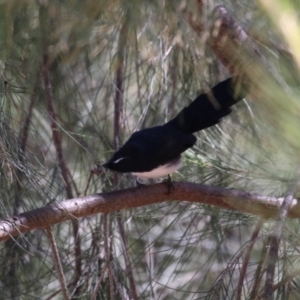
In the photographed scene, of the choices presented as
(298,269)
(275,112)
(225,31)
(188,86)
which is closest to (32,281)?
(188,86)

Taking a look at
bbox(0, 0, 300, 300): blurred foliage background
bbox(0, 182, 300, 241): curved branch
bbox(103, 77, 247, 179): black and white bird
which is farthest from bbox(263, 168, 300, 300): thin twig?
bbox(103, 77, 247, 179): black and white bird

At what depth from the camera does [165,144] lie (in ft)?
5.17

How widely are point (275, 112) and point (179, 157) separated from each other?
0.84 meters

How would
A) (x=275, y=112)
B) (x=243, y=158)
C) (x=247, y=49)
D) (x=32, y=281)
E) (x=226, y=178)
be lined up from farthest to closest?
(x=32, y=281), (x=226, y=178), (x=243, y=158), (x=247, y=49), (x=275, y=112)

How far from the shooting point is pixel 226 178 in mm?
1673

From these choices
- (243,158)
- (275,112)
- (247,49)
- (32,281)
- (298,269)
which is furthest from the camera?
(32,281)

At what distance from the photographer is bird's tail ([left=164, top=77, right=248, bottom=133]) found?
54.8 inches

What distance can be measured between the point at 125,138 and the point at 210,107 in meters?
0.47

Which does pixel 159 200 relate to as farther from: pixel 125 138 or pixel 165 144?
pixel 125 138

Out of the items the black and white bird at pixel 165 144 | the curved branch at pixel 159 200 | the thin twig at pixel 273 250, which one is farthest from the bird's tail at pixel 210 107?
the thin twig at pixel 273 250

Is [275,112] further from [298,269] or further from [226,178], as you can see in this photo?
[226,178]

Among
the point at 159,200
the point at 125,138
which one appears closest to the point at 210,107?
the point at 159,200

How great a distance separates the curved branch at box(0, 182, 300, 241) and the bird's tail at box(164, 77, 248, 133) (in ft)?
0.62

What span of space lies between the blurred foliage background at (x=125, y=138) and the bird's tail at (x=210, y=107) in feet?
0.16
